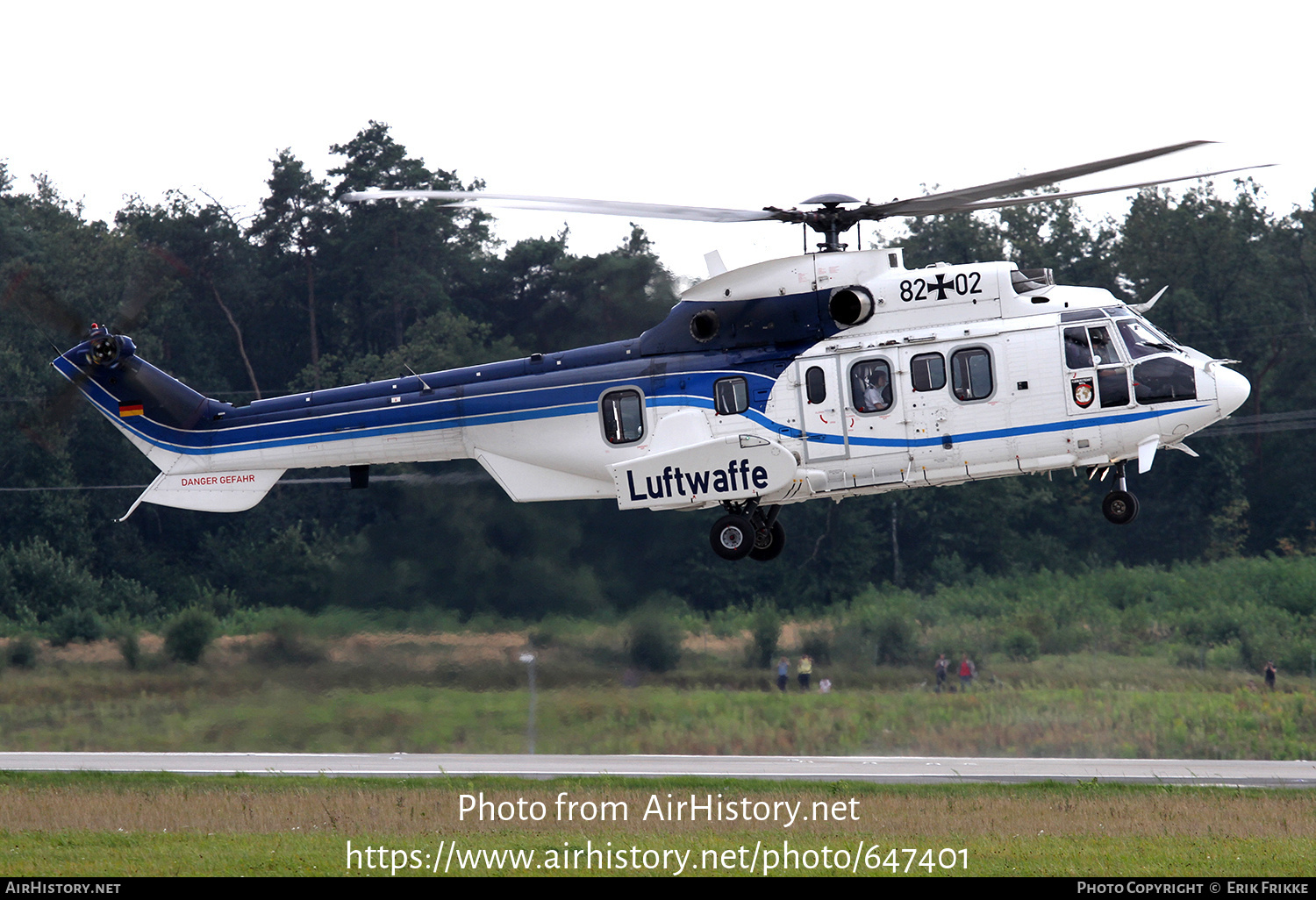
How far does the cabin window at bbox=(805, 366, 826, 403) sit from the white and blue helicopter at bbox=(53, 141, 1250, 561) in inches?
0.7

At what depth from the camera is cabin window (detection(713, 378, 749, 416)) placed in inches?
676

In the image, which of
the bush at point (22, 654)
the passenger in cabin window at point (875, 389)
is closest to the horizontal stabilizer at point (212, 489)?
the passenger in cabin window at point (875, 389)

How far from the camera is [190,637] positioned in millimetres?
28406

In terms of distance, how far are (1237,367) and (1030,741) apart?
2529 centimetres

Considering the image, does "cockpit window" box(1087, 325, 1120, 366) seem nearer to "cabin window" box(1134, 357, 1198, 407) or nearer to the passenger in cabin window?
"cabin window" box(1134, 357, 1198, 407)

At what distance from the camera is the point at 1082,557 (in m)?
44.7

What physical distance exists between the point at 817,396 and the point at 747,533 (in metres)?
1.96

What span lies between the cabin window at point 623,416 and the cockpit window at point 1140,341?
5909 mm

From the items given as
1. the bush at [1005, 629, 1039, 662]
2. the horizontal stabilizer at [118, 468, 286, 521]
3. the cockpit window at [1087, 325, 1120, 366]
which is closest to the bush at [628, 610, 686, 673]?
the horizontal stabilizer at [118, 468, 286, 521]

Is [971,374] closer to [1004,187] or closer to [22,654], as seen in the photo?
[1004,187]
